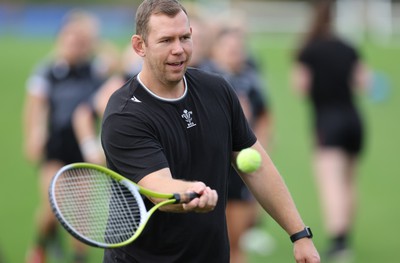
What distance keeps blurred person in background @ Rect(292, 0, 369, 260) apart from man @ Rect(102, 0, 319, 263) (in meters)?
5.43

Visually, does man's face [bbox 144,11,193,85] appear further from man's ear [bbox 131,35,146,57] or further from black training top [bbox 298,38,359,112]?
black training top [bbox 298,38,359,112]

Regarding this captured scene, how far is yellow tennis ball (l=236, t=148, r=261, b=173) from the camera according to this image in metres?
5.19

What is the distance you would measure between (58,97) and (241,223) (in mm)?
2788

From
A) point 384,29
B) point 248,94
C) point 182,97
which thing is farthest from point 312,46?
point 384,29

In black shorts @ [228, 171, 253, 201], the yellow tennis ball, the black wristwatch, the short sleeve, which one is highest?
the short sleeve

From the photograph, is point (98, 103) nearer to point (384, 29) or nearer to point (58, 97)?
point (58, 97)

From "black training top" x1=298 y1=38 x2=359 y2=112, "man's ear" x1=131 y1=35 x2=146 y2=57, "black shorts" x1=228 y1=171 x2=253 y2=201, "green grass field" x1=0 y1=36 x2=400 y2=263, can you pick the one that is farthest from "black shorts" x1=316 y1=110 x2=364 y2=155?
"man's ear" x1=131 y1=35 x2=146 y2=57

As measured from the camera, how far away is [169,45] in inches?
197

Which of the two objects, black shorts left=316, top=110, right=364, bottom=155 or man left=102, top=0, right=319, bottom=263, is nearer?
man left=102, top=0, right=319, bottom=263

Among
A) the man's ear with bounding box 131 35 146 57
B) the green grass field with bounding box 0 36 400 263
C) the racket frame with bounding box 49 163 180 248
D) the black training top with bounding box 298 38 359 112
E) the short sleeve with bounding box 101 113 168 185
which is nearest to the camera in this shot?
the racket frame with bounding box 49 163 180 248

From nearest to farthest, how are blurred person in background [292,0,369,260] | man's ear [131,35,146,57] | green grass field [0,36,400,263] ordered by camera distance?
1. man's ear [131,35,146,57]
2. blurred person in background [292,0,369,260]
3. green grass field [0,36,400,263]

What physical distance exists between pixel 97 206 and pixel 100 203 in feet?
0.10

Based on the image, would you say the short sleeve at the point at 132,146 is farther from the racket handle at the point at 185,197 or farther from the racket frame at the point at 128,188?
the racket handle at the point at 185,197

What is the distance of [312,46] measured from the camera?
11289 millimetres
